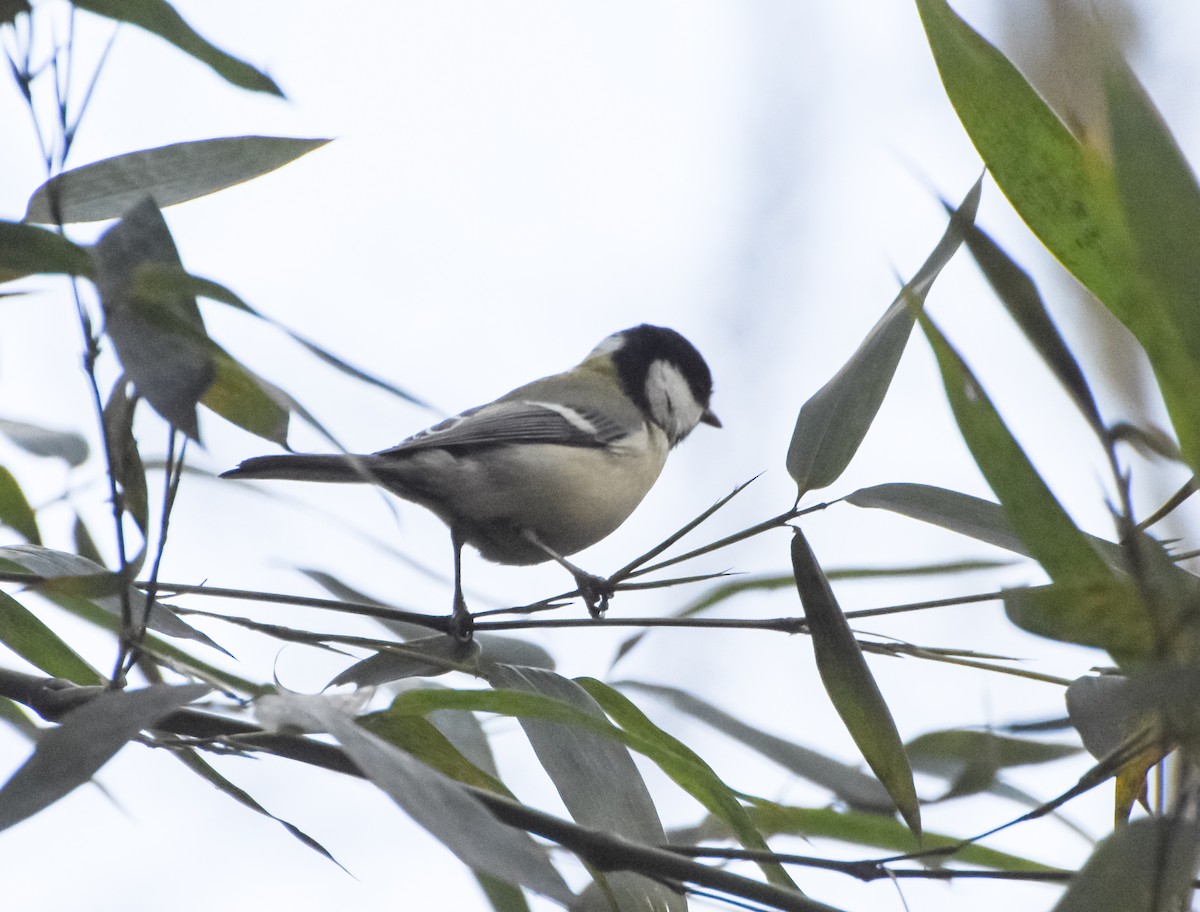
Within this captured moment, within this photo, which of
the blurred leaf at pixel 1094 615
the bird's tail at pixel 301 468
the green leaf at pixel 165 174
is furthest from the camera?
the bird's tail at pixel 301 468

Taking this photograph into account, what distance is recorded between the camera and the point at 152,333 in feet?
3.00

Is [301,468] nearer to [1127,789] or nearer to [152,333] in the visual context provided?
[152,333]

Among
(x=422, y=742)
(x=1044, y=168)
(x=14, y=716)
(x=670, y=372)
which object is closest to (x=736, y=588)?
(x=422, y=742)

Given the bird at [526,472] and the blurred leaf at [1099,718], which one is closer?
the blurred leaf at [1099,718]

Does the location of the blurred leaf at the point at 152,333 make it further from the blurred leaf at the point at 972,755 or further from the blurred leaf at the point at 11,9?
the blurred leaf at the point at 972,755

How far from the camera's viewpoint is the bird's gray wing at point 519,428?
95.1 inches

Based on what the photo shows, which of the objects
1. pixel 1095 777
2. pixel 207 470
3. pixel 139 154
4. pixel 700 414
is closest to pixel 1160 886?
pixel 1095 777

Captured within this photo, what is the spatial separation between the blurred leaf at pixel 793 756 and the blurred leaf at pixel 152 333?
91cm

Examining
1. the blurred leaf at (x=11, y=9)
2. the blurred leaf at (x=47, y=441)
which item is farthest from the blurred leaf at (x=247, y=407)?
the blurred leaf at (x=47, y=441)

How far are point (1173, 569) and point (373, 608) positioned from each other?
0.75 metres

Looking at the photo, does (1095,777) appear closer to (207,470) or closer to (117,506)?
(117,506)

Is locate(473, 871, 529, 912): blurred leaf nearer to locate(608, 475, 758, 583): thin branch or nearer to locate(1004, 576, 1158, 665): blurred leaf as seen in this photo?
locate(608, 475, 758, 583): thin branch

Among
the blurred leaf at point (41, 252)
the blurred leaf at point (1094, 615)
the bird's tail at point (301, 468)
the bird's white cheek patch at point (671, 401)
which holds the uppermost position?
the bird's white cheek patch at point (671, 401)

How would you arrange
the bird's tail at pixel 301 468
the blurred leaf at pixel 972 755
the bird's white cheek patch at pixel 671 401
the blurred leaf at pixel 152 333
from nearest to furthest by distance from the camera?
the blurred leaf at pixel 152 333 → the blurred leaf at pixel 972 755 → the bird's tail at pixel 301 468 → the bird's white cheek patch at pixel 671 401
